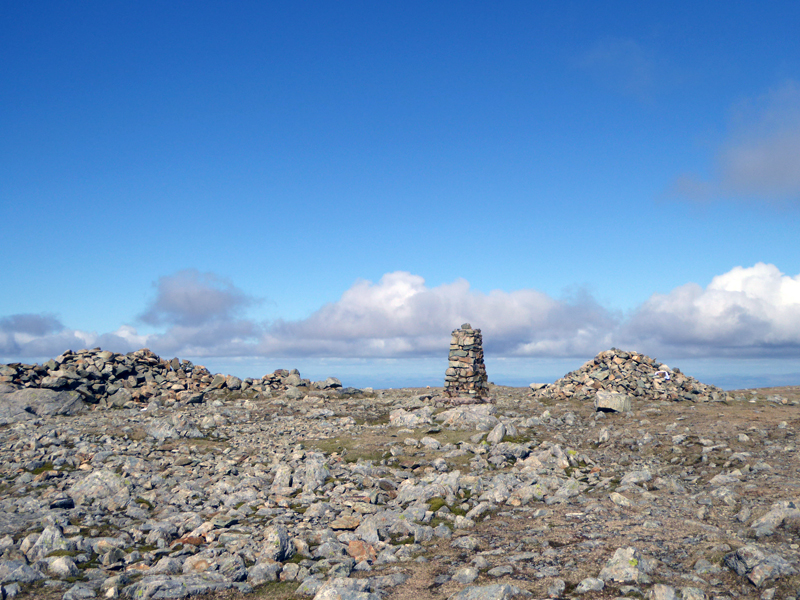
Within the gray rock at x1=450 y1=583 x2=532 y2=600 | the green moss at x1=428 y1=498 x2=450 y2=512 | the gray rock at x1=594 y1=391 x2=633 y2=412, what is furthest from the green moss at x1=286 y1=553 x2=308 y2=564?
the gray rock at x1=594 y1=391 x2=633 y2=412

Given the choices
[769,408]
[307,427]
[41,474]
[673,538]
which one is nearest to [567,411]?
[769,408]

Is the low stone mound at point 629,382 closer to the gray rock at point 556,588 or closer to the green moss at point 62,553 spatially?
the gray rock at point 556,588

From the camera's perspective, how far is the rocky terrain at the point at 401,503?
876 cm

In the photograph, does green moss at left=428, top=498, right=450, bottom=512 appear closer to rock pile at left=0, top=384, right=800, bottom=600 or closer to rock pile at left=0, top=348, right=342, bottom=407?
rock pile at left=0, top=384, right=800, bottom=600

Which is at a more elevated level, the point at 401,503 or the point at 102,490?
the point at 102,490

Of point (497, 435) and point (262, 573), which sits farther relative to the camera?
point (497, 435)

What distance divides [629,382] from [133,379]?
31527 millimetres

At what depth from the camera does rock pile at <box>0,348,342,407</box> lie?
30.6 m

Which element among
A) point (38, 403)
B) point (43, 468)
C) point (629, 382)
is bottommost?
point (43, 468)

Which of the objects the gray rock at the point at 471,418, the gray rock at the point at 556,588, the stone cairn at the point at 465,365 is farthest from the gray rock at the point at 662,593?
the stone cairn at the point at 465,365

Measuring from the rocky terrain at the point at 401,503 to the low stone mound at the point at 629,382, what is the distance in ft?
11.0

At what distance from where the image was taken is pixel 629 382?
32281 mm

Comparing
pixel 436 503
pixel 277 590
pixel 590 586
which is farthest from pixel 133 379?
pixel 590 586

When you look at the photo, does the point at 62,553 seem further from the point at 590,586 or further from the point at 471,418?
the point at 471,418
